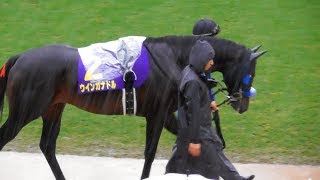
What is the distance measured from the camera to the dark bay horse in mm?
6336

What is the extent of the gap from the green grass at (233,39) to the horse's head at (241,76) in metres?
1.40

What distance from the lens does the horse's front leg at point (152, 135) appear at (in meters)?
6.52

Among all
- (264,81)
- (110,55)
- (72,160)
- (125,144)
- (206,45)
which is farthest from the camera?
(264,81)

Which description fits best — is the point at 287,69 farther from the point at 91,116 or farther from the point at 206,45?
the point at 206,45

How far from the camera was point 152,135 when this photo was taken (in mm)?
6574

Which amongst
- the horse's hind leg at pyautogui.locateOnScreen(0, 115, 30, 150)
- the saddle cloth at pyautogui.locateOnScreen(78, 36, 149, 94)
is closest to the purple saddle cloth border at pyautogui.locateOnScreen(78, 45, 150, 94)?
the saddle cloth at pyautogui.locateOnScreen(78, 36, 149, 94)

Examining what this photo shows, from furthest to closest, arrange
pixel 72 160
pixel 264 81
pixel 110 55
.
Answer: pixel 264 81
pixel 72 160
pixel 110 55

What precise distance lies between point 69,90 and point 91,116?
284cm

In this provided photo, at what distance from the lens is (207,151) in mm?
5863

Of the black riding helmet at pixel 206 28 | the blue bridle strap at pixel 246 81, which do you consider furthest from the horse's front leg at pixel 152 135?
the black riding helmet at pixel 206 28

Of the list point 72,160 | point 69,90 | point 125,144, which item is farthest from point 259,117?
point 69,90

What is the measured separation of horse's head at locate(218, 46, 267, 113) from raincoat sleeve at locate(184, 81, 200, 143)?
0.98 metres

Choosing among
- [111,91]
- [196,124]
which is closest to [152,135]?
[111,91]

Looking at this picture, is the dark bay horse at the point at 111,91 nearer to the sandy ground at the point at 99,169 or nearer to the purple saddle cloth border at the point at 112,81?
the purple saddle cloth border at the point at 112,81
